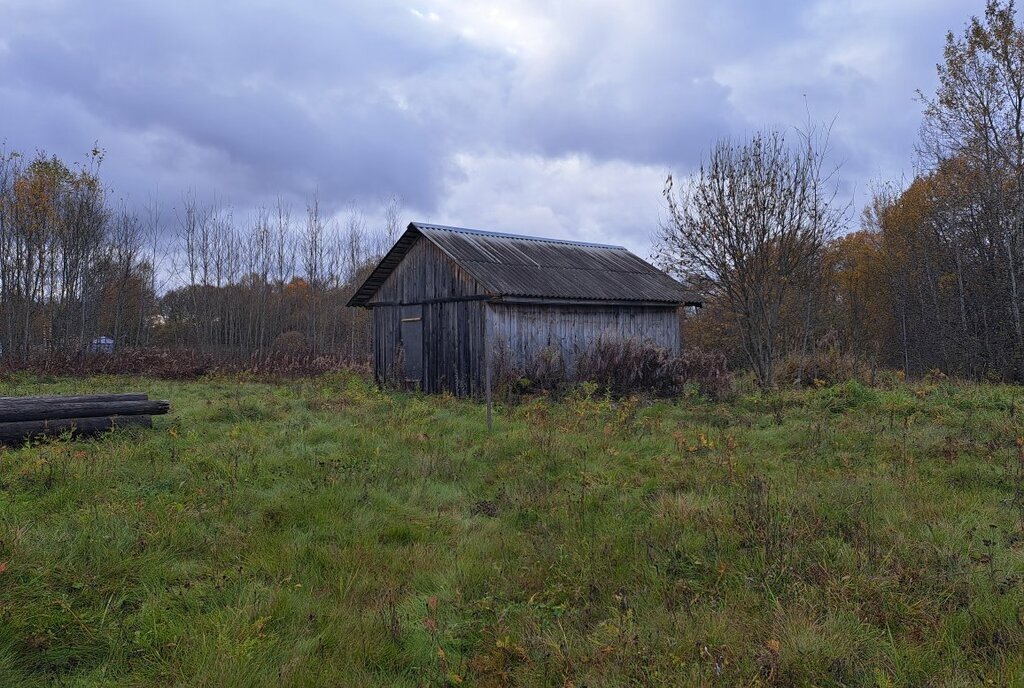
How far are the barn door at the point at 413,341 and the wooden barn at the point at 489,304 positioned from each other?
0.09 feet

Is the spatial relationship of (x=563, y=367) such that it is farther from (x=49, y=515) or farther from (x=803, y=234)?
(x=49, y=515)

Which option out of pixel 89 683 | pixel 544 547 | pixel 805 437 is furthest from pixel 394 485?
pixel 805 437

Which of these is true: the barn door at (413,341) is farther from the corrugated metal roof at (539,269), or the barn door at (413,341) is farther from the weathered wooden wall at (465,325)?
the corrugated metal roof at (539,269)

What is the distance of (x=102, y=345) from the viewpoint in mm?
26516

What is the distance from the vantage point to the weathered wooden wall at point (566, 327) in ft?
47.0

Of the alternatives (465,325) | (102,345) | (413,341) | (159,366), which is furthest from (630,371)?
(102,345)

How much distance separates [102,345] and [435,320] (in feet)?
65.1

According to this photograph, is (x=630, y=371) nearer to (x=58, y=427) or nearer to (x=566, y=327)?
(x=566, y=327)

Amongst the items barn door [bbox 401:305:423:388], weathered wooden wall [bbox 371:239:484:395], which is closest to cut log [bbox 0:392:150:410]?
weathered wooden wall [bbox 371:239:484:395]

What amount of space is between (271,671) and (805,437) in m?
7.36

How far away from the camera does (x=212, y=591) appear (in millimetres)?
4062

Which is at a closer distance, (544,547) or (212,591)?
(212,591)

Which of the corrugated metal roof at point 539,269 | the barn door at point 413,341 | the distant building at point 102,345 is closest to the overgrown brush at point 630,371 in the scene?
the corrugated metal roof at point 539,269

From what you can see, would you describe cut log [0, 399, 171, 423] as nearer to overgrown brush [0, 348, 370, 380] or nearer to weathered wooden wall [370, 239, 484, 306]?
weathered wooden wall [370, 239, 484, 306]
